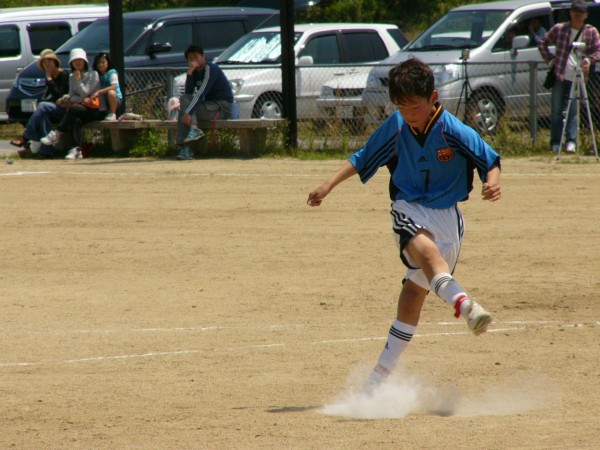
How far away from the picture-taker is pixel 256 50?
18.2 meters

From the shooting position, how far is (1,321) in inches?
293

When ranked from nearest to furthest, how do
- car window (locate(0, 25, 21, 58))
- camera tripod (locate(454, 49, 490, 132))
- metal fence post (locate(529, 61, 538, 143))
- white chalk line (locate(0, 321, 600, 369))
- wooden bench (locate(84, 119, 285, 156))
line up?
white chalk line (locate(0, 321, 600, 369)) → camera tripod (locate(454, 49, 490, 132)) → metal fence post (locate(529, 61, 538, 143)) → wooden bench (locate(84, 119, 285, 156)) → car window (locate(0, 25, 21, 58))

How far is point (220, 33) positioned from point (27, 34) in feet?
13.2

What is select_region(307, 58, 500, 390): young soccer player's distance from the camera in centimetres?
525

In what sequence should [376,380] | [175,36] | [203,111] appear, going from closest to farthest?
1. [376,380]
2. [203,111]
3. [175,36]

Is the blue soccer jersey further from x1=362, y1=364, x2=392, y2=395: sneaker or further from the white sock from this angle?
x1=362, y1=364, x2=392, y2=395: sneaker

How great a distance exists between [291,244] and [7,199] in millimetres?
4262

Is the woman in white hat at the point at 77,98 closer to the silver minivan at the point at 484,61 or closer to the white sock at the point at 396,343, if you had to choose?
the silver minivan at the point at 484,61

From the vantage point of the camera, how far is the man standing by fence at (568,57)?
14523mm

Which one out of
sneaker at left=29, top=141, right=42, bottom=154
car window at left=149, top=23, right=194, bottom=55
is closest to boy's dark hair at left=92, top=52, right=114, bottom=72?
sneaker at left=29, top=141, right=42, bottom=154

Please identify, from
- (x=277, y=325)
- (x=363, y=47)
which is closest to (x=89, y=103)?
(x=363, y=47)

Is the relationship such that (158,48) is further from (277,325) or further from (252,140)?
(277,325)

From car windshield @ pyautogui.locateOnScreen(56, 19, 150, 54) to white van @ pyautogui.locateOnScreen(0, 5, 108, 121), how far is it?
2292 mm

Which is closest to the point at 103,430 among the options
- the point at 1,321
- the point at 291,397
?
the point at 291,397
